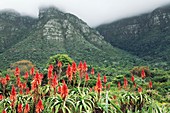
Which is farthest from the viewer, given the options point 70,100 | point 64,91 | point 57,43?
point 57,43

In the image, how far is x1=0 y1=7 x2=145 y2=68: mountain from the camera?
391ft

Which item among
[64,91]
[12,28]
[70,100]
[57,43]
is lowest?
[70,100]

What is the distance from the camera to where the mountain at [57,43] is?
119 metres

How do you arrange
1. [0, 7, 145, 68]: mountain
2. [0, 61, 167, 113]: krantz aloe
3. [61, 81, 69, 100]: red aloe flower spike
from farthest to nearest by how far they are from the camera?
[0, 7, 145, 68]: mountain < [0, 61, 167, 113]: krantz aloe < [61, 81, 69, 100]: red aloe flower spike

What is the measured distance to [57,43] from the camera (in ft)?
433

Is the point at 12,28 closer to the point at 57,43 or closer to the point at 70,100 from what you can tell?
the point at 57,43

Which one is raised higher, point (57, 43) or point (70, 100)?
point (57, 43)

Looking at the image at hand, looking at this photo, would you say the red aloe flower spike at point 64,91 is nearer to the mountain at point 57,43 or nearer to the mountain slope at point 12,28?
the mountain at point 57,43

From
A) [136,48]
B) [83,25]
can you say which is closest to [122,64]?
[83,25]

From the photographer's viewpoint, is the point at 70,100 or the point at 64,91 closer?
the point at 64,91

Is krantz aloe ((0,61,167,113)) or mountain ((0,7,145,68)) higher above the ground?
mountain ((0,7,145,68))

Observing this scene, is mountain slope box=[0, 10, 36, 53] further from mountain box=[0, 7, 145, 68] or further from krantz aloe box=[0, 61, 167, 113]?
krantz aloe box=[0, 61, 167, 113]

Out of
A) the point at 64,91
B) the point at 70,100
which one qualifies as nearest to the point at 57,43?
the point at 70,100

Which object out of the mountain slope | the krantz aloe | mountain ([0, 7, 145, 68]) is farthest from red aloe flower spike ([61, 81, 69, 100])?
the mountain slope
